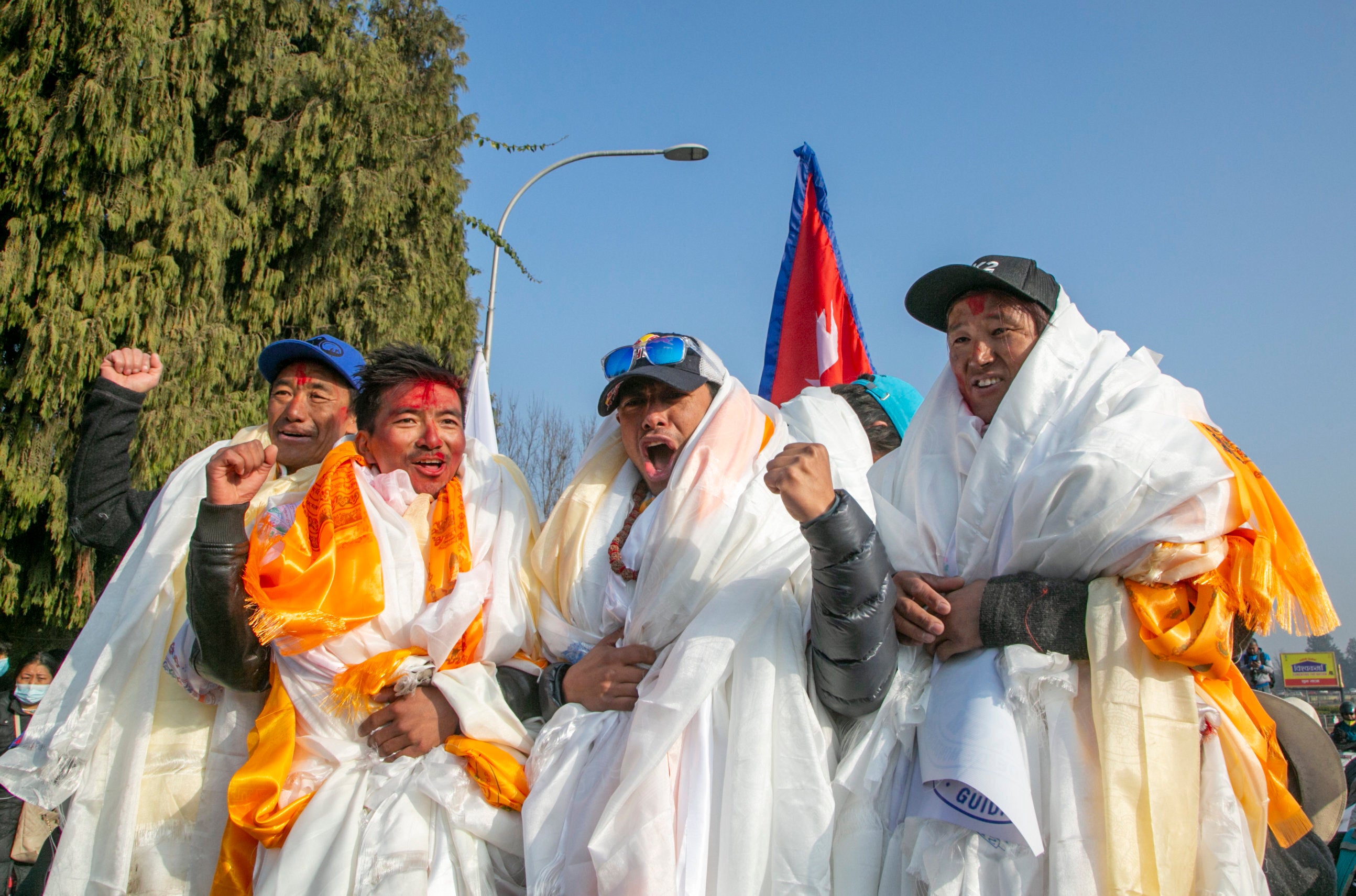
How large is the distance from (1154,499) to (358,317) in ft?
30.1

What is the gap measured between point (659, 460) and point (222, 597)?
4.18ft

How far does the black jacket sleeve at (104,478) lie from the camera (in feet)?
10.9

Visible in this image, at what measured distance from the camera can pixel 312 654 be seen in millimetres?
2555

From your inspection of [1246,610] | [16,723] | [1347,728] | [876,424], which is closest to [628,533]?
[876,424]

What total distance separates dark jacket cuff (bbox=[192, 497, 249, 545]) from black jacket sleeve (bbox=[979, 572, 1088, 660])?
1938 millimetres

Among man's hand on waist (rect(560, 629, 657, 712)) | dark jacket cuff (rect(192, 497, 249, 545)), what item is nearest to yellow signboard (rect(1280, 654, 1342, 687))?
man's hand on waist (rect(560, 629, 657, 712))

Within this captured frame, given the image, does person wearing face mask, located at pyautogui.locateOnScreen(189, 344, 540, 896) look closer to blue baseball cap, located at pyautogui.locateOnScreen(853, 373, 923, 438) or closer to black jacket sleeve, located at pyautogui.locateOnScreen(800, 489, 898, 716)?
black jacket sleeve, located at pyautogui.locateOnScreen(800, 489, 898, 716)

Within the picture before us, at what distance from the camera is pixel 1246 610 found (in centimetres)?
204

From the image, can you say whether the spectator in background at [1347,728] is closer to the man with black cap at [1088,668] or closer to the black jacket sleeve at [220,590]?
the man with black cap at [1088,668]

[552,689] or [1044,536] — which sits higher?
[1044,536]

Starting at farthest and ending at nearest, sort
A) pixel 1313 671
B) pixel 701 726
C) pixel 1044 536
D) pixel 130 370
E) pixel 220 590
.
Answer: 1. pixel 1313 671
2. pixel 130 370
3. pixel 220 590
4. pixel 701 726
5. pixel 1044 536

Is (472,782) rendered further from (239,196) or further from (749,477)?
(239,196)

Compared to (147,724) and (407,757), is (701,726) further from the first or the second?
(147,724)

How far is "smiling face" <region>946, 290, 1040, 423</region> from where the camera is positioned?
2492 mm
